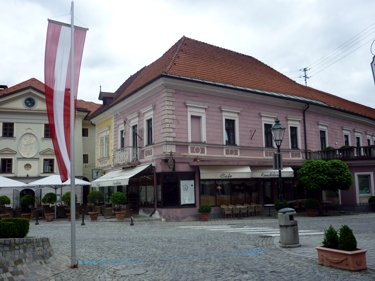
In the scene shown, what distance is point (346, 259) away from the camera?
8000 mm

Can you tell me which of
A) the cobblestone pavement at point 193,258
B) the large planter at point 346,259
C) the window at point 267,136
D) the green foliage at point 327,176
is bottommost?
the cobblestone pavement at point 193,258

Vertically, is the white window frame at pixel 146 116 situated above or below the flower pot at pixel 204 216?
above

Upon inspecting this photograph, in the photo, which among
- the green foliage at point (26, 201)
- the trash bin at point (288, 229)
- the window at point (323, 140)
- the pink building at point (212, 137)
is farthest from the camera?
the window at point (323, 140)

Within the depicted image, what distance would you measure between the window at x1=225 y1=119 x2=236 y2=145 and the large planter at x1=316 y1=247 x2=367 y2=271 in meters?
15.3

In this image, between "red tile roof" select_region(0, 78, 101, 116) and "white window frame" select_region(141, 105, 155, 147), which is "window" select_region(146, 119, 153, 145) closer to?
"white window frame" select_region(141, 105, 155, 147)

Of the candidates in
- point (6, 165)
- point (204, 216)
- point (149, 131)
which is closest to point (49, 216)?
point (149, 131)

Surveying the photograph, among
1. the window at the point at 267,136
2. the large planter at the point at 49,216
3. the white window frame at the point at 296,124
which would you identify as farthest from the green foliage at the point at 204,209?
the white window frame at the point at 296,124

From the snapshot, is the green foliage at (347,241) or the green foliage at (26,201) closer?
the green foliage at (347,241)

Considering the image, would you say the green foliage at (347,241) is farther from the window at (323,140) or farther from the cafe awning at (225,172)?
the window at (323,140)

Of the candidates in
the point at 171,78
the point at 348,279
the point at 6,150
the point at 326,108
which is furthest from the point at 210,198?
the point at 6,150

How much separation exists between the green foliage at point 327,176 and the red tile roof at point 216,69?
643 cm

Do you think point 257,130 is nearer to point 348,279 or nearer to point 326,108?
point 326,108

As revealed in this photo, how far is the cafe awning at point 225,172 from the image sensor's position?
21453 millimetres

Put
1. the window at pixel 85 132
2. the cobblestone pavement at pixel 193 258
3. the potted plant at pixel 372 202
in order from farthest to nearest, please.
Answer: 1. the window at pixel 85 132
2. the potted plant at pixel 372 202
3. the cobblestone pavement at pixel 193 258
